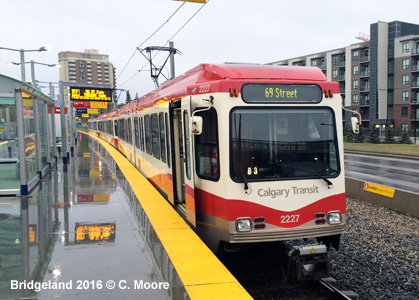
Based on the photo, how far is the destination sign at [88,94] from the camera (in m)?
30.3

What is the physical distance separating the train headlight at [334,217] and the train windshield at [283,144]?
59cm

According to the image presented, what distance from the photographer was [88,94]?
30.9 m

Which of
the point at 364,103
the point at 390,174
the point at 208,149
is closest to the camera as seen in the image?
the point at 208,149

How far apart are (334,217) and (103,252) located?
362 centimetres

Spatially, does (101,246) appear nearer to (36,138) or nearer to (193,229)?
(193,229)

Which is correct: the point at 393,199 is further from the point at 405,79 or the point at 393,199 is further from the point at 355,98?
the point at 355,98

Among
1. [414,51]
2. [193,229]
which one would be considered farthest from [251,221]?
[414,51]

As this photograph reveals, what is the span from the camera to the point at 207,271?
5.17m

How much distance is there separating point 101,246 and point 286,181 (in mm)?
3145

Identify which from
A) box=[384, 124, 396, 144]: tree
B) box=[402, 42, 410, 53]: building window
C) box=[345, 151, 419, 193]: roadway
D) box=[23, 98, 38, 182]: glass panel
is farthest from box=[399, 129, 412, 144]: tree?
box=[23, 98, 38, 182]: glass panel

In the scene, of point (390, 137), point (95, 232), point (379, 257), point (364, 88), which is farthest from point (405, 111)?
point (95, 232)

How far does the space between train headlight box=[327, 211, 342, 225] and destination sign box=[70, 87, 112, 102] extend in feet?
90.2

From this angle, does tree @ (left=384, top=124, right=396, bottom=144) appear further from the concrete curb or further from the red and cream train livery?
the red and cream train livery

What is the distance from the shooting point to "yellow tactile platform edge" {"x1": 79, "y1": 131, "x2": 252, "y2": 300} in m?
4.57
